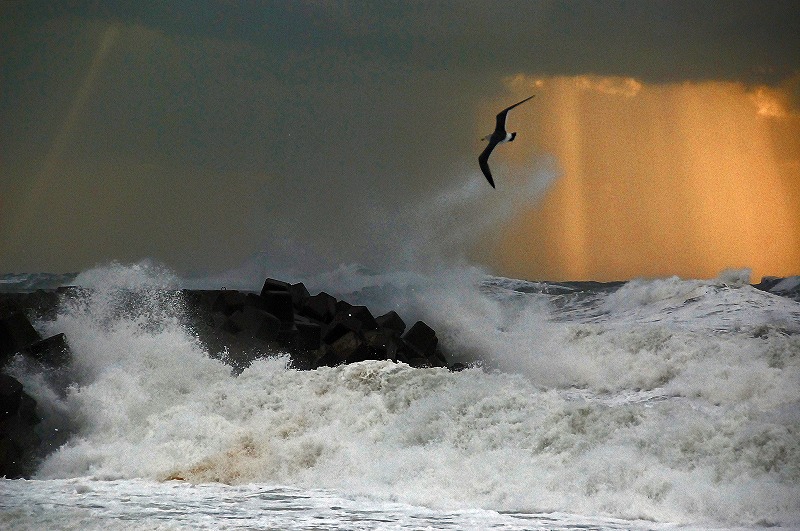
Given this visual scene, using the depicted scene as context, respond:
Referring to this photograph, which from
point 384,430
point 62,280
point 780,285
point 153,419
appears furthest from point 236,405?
point 62,280

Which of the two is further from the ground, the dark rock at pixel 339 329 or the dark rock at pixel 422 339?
the dark rock at pixel 339 329

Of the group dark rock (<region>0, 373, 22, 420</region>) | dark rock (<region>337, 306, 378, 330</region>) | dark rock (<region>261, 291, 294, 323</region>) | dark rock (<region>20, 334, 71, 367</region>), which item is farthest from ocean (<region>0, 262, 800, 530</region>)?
dark rock (<region>337, 306, 378, 330</region>)

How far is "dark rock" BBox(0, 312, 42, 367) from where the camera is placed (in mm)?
10727

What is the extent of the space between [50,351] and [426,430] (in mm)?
4596

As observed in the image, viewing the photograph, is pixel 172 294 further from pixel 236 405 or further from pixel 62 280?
pixel 62 280

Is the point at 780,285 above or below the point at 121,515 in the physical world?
above

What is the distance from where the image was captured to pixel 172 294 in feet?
46.1

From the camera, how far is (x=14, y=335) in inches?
428

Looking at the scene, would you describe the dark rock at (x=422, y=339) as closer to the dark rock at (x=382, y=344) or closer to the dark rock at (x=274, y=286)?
the dark rock at (x=382, y=344)

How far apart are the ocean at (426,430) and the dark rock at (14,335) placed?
0.75 ft

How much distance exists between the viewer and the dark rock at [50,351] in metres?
10.8

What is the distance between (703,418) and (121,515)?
5239 mm

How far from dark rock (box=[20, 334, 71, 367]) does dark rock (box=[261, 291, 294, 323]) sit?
3.34 metres

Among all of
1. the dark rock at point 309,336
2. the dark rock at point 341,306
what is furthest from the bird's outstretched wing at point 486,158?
the dark rock at point 341,306
